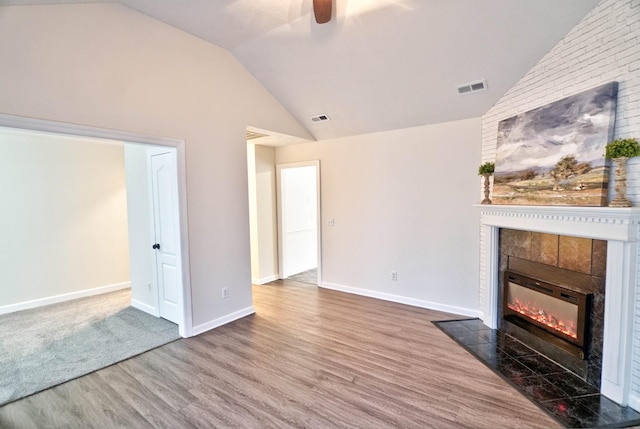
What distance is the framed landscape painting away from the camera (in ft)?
7.62

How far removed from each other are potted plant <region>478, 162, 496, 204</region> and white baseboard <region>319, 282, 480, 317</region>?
1.48 metres

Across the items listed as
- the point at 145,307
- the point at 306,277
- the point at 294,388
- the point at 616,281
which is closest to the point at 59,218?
the point at 145,307

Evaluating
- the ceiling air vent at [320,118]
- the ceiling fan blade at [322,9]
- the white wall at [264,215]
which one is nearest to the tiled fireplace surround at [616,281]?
the ceiling fan blade at [322,9]

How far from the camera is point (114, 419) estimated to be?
213cm

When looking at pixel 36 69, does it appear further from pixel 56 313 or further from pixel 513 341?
pixel 513 341

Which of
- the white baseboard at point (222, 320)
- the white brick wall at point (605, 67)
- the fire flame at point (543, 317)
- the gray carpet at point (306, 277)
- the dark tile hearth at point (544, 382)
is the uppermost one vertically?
the white brick wall at point (605, 67)

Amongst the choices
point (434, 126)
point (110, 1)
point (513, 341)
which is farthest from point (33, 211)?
point (513, 341)

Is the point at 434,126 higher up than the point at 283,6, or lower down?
lower down

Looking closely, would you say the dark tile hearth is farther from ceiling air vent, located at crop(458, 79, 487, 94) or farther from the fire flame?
ceiling air vent, located at crop(458, 79, 487, 94)

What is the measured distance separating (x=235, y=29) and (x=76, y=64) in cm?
153

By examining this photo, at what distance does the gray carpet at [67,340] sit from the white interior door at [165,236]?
297 mm

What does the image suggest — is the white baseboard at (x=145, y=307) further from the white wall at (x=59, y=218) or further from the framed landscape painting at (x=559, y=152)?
the framed landscape painting at (x=559, y=152)

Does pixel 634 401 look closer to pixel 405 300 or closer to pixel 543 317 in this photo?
pixel 543 317

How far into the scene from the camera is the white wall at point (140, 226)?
4012 mm
